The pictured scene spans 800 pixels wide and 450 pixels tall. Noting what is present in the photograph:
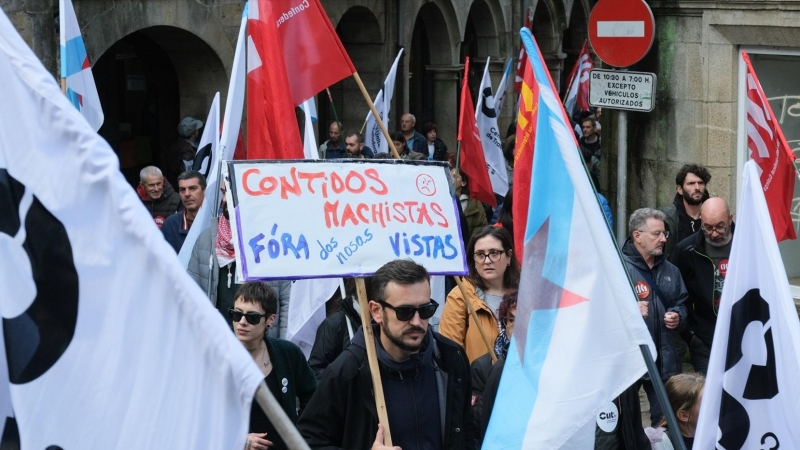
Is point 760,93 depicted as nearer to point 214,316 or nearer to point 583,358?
point 583,358

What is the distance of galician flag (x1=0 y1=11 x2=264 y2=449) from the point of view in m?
2.77

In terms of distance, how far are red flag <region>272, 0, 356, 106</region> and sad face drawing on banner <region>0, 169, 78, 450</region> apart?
12.2 feet

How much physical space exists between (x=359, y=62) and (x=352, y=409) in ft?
44.2

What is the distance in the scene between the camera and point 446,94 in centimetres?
2064

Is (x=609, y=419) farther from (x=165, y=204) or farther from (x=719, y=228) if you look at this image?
(x=165, y=204)

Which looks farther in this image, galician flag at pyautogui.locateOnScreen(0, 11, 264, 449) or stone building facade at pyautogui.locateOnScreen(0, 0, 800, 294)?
stone building facade at pyautogui.locateOnScreen(0, 0, 800, 294)

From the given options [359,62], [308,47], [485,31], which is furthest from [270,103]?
[485,31]

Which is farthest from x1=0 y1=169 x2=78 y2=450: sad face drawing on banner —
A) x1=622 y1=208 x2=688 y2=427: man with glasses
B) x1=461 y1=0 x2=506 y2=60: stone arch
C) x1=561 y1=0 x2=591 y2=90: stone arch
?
x1=561 y1=0 x2=591 y2=90: stone arch

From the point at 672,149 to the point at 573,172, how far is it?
246 inches

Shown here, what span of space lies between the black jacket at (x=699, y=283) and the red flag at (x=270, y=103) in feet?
7.06

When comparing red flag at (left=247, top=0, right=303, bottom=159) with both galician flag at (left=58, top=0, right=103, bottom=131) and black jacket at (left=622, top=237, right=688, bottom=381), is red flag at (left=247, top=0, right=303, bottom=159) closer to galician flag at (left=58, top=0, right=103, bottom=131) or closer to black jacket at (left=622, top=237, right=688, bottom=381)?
black jacket at (left=622, top=237, right=688, bottom=381)

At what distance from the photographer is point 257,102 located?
21.5ft

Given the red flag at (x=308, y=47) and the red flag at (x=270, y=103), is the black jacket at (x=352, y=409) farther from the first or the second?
the red flag at (x=308, y=47)

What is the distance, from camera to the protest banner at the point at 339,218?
4539 millimetres
